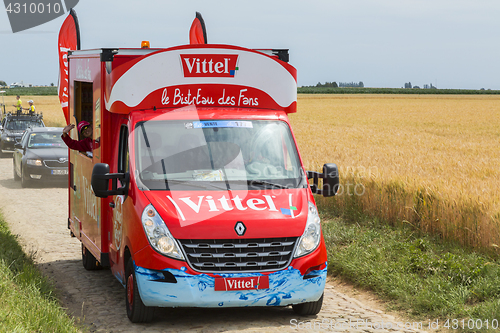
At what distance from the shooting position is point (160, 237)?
228 inches

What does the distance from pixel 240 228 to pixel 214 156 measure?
1047mm

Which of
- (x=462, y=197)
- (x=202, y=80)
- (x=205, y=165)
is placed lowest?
(x=462, y=197)

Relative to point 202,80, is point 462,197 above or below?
below

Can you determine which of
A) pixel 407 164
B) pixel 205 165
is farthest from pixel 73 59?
pixel 407 164

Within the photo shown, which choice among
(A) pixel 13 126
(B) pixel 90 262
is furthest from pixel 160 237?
(A) pixel 13 126

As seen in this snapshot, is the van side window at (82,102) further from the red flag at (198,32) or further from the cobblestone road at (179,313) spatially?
the red flag at (198,32)

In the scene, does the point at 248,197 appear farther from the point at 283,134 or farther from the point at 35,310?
the point at 35,310

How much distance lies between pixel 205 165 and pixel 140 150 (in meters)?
0.71

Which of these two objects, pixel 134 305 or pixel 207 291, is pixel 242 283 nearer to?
pixel 207 291

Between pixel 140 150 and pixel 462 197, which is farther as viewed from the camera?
pixel 462 197

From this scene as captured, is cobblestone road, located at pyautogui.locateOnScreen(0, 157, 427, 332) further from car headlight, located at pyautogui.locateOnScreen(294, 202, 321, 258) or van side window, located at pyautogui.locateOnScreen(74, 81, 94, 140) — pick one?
van side window, located at pyautogui.locateOnScreen(74, 81, 94, 140)

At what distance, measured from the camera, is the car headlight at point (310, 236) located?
601 centimetres

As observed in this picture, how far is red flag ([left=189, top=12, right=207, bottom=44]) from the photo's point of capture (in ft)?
36.9

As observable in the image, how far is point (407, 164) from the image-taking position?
46.6ft
